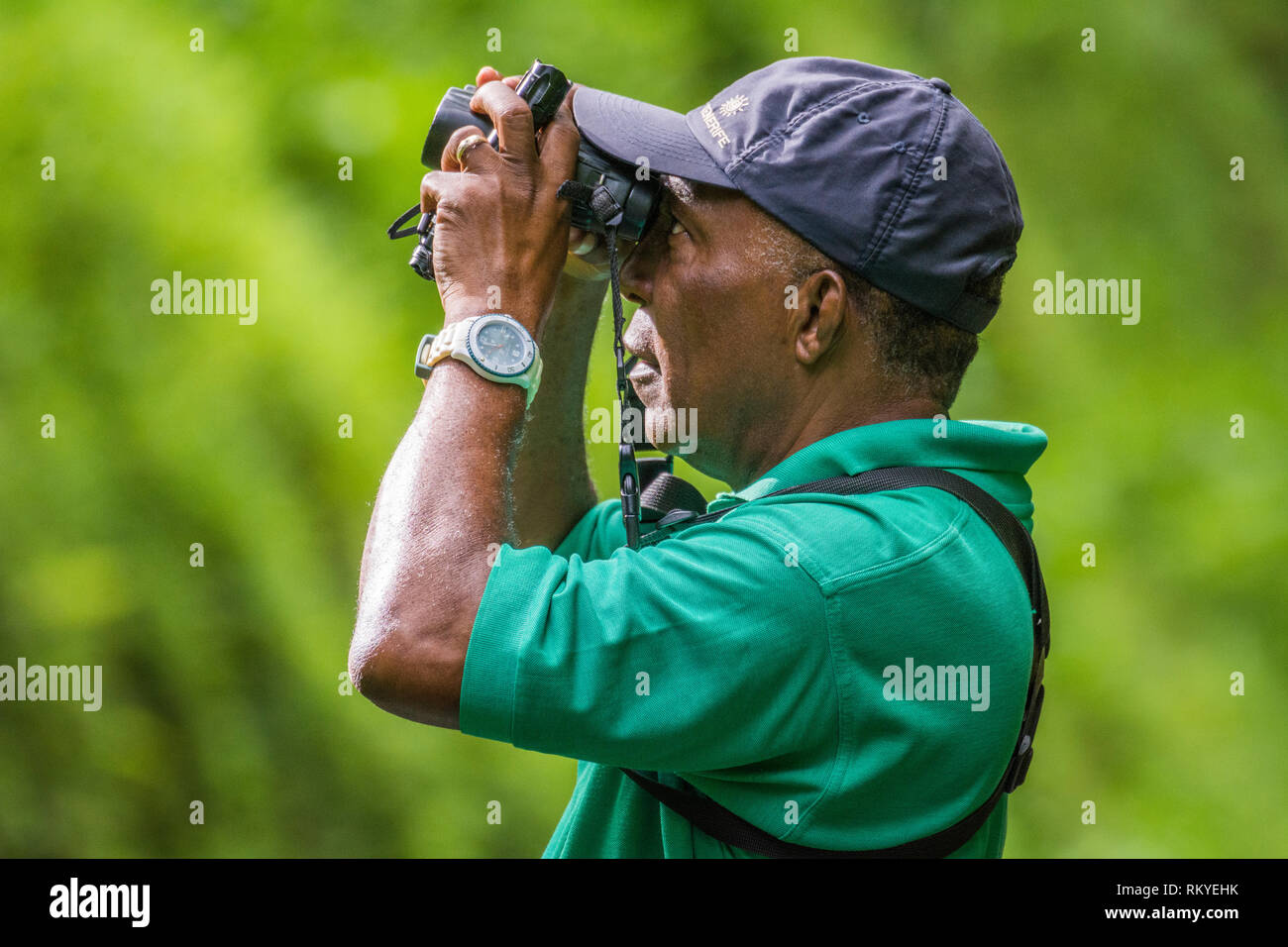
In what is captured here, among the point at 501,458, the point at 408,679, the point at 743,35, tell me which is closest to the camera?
the point at 408,679

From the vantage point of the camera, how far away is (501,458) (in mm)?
1246

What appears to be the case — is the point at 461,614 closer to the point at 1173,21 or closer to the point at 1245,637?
the point at 1245,637

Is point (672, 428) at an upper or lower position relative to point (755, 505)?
upper

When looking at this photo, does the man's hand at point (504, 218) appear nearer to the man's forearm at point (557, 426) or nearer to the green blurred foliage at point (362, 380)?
the man's forearm at point (557, 426)

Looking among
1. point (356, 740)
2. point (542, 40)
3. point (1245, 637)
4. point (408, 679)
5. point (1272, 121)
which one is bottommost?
point (356, 740)

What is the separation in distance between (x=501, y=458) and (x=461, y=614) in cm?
19

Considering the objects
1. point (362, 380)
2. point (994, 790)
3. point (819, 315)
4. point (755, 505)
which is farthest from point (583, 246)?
point (362, 380)

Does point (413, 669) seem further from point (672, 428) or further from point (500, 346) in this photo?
point (672, 428)

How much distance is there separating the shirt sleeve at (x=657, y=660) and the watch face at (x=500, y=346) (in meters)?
0.20

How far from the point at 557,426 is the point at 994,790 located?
2.76 feet

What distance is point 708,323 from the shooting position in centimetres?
143

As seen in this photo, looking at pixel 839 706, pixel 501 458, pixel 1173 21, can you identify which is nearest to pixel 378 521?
pixel 501 458

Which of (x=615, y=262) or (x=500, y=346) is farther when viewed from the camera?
(x=615, y=262)

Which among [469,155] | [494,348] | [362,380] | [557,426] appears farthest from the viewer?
[362,380]
